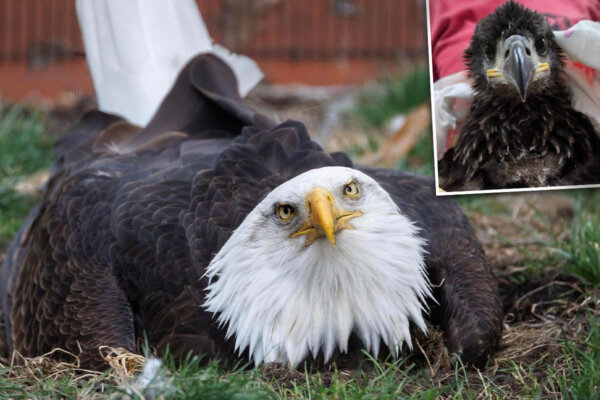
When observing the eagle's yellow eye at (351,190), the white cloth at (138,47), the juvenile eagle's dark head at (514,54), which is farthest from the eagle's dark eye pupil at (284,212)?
the white cloth at (138,47)

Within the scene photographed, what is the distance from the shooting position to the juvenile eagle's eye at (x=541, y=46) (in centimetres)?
276

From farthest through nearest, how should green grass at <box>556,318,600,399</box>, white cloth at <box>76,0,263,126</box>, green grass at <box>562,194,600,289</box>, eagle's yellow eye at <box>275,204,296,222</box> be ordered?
white cloth at <box>76,0,263,126</box> < green grass at <box>562,194,600,289</box> < eagle's yellow eye at <box>275,204,296,222</box> < green grass at <box>556,318,600,399</box>

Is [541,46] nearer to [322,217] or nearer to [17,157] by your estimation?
[322,217]

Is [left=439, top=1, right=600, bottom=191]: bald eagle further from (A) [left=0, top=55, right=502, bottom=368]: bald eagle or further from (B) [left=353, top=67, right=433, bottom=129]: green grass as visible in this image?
(B) [left=353, top=67, right=433, bottom=129]: green grass

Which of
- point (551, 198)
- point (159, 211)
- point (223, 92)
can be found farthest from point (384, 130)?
point (159, 211)

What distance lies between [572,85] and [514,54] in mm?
239

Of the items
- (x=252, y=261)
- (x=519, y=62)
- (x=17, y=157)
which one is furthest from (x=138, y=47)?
(x=519, y=62)

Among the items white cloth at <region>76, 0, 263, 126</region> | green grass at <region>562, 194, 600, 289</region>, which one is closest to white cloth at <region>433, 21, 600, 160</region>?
green grass at <region>562, 194, 600, 289</region>

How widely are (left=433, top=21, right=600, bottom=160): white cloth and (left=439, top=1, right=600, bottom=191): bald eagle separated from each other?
0.03m

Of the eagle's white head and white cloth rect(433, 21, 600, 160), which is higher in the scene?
white cloth rect(433, 21, 600, 160)

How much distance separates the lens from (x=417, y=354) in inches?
135

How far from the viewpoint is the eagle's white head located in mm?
3180

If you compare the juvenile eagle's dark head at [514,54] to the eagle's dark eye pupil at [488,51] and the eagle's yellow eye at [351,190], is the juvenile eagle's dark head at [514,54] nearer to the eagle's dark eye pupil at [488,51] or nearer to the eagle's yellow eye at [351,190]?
the eagle's dark eye pupil at [488,51]

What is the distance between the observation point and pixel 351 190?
3.20 m
